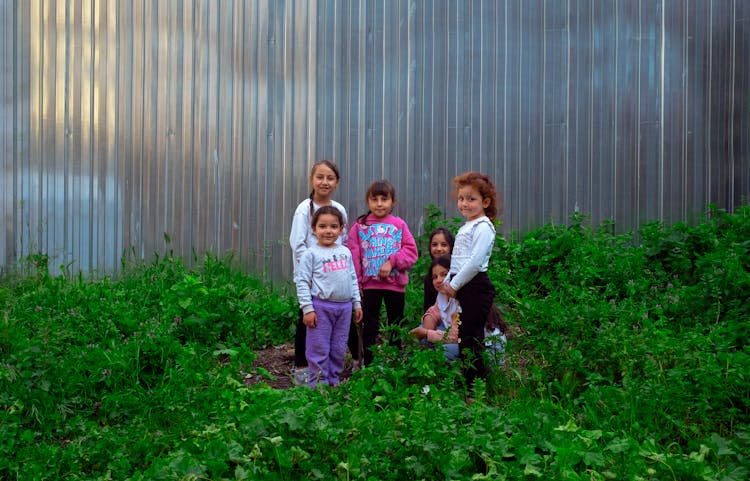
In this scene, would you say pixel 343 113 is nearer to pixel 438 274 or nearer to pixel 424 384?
pixel 438 274

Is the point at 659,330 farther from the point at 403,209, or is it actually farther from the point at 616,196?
the point at 403,209

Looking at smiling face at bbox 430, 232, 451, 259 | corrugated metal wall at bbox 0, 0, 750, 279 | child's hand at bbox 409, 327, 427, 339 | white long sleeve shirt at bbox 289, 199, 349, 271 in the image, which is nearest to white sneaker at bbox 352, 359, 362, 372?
child's hand at bbox 409, 327, 427, 339

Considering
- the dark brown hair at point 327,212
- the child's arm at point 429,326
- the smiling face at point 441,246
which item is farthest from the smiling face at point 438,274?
the dark brown hair at point 327,212

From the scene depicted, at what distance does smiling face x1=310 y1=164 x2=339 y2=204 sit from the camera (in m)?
5.66

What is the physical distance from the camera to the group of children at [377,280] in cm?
485

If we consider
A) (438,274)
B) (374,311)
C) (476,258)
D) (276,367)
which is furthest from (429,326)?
(276,367)

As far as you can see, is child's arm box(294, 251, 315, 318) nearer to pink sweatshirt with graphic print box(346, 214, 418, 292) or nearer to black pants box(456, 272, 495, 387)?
pink sweatshirt with graphic print box(346, 214, 418, 292)

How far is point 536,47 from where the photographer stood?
7.55m

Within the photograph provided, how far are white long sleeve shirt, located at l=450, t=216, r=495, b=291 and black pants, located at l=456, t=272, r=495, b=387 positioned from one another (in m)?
0.05

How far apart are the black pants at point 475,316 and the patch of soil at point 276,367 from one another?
1.07 metres

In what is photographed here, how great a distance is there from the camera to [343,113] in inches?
304

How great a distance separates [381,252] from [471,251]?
0.89 m

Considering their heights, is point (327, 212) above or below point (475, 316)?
above

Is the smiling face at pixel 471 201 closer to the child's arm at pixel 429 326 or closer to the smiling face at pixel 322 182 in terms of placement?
the child's arm at pixel 429 326
